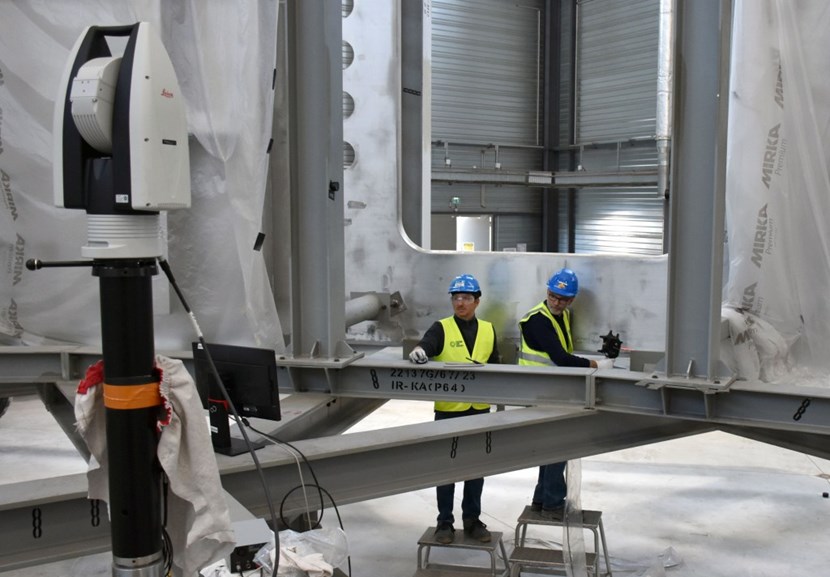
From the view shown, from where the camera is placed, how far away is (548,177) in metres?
14.1

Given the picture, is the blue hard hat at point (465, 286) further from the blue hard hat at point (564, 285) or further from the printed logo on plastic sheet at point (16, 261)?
the printed logo on plastic sheet at point (16, 261)

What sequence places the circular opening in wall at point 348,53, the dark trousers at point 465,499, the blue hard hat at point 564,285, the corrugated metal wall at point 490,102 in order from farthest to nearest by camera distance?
the corrugated metal wall at point 490,102 → the circular opening in wall at point 348,53 → the blue hard hat at point 564,285 → the dark trousers at point 465,499

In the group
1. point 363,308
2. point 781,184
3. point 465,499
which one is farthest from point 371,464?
point 363,308

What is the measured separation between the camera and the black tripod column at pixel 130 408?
2.10 meters

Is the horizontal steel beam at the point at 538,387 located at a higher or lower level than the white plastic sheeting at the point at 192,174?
lower

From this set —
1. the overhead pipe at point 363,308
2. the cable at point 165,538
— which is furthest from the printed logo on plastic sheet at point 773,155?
the cable at point 165,538

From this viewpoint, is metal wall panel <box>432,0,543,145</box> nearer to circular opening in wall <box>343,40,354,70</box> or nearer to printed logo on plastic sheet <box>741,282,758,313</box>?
circular opening in wall <box>343,40,354,70</box>

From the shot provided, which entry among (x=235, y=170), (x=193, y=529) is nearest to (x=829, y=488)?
(x=235, y=170)

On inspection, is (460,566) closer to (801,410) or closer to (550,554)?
(550,554)

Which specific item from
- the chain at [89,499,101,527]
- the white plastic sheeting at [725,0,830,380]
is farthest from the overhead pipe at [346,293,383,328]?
the chain at [89,499,101,527]

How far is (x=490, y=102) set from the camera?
47.2 feet

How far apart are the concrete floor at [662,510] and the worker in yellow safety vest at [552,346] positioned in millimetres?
380

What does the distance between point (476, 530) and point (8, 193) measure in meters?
3.75

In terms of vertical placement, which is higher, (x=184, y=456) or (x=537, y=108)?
(x=537, y=108)
